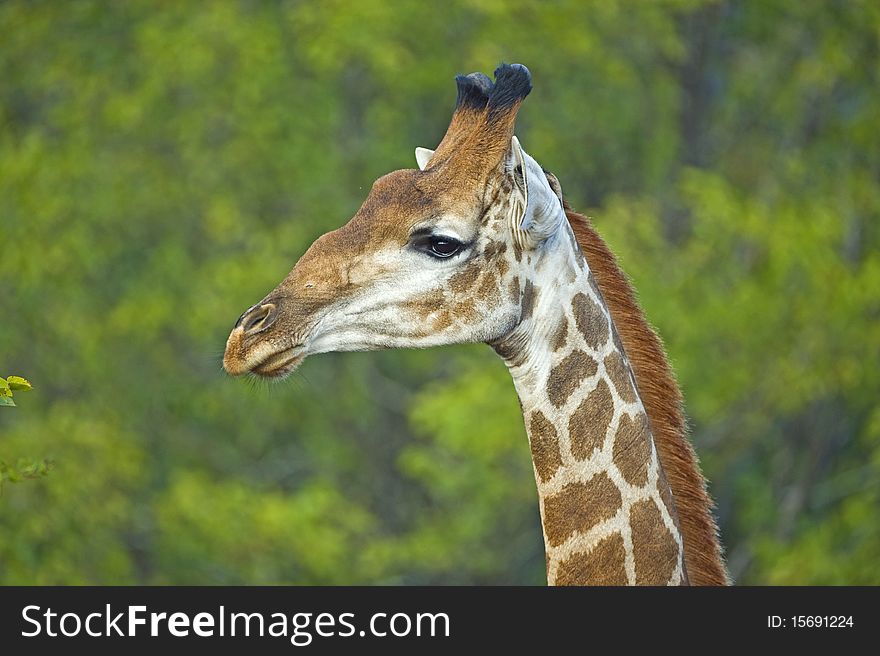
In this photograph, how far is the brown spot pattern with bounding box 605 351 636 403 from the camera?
16.4 ft

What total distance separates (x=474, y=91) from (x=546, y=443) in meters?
1.24

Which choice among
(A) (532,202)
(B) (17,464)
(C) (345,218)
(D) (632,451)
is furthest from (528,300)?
(C) (345,218)

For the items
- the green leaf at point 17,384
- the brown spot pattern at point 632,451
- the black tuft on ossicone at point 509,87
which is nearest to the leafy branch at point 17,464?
the green leaf at point 17,384

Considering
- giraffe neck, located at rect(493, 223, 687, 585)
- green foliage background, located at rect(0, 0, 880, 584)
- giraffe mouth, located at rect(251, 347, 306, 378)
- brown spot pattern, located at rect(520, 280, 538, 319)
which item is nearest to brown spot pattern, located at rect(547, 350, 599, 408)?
giraffe neck, located at rect(493, 223, 687, 585)

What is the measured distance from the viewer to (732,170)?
18750mm

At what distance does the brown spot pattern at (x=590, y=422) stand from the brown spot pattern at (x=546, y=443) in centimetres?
6

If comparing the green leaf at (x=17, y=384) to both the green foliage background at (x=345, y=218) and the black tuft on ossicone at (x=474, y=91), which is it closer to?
the black tuft on ossicone at (x=474, y=91)

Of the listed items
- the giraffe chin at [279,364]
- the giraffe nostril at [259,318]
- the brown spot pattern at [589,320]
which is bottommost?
the giraffe chin at [279,364]

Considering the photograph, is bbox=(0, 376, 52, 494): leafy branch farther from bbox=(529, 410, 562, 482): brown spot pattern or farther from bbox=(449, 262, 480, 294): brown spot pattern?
bbox=(529, 410, 562, 482): brown spot pattern

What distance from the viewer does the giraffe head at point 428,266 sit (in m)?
4.82

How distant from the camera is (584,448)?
4.90m

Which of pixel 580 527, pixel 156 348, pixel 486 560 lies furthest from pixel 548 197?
pixel 156 348

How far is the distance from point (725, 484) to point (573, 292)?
11950mm

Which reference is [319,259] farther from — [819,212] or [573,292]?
[819,212]
